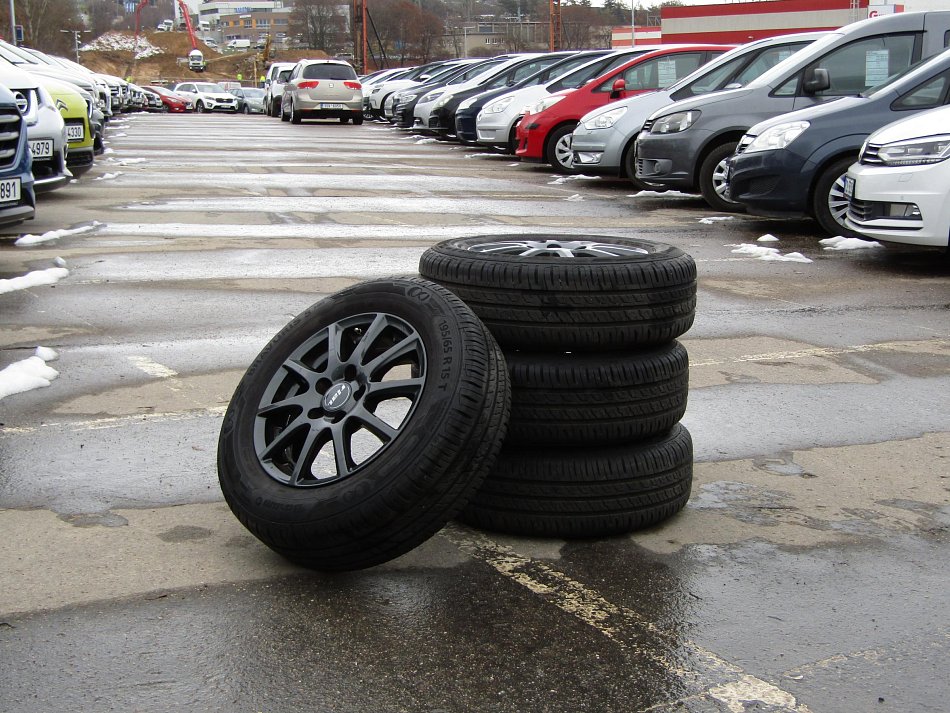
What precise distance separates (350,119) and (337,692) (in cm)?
3393

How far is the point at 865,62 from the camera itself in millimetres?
11883

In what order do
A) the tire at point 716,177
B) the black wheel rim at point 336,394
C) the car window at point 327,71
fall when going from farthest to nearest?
the car window at point 327,71, the tire at point 716,177, the black wheel rim at point 336,394

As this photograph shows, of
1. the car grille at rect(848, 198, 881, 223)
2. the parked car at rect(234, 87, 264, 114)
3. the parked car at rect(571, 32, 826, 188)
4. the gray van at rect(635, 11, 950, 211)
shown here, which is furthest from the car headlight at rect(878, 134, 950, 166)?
the parked car at rect(234, 87, 264, 114)

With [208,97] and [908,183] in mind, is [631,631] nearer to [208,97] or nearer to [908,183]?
[908,183]

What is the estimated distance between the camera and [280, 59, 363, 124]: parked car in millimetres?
33344

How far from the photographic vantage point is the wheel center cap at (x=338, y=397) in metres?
3.47

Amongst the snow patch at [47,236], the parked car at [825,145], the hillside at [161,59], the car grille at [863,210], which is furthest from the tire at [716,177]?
the hillside at [161,59]

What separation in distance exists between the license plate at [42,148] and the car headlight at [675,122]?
22.0 ft

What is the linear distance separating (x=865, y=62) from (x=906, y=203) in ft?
12.9

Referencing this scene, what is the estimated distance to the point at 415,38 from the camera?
105500 millimetres

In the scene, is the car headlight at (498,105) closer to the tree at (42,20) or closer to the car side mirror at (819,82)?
the car side mirror at (819,82)

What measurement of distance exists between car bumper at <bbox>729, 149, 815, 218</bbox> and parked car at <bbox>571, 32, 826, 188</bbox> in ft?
10.4

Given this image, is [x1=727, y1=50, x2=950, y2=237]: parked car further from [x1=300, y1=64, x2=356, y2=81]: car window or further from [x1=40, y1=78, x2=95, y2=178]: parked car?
[x1=300, y1=64, x2=356, y2=81]: car window

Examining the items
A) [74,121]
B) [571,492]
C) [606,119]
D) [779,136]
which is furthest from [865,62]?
[571,492]
